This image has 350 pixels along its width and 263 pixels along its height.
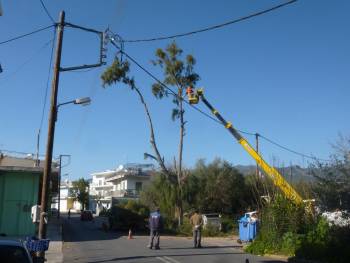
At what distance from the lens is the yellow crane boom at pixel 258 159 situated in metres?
24.8

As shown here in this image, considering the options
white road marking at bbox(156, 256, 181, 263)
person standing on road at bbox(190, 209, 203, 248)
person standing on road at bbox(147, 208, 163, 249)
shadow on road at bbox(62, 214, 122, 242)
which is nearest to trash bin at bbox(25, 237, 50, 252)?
white road marking at bbox(156, 256, 181, 263)

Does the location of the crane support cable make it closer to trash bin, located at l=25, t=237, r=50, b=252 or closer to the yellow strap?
the yellow strap

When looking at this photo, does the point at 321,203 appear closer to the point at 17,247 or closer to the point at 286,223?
the point at 286,223

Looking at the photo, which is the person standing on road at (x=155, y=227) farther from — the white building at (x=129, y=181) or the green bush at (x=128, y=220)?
the white building at (x=129, y=181)

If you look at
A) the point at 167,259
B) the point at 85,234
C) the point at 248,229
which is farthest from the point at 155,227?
the point at 85,234

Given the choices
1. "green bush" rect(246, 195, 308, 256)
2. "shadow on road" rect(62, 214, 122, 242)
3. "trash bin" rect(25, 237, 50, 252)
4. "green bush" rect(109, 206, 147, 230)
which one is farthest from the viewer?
"green bush" rect(109, 206, 147, 230)

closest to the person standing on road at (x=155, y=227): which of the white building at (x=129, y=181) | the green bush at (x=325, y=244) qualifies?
the green bush at (x=325, y=244)

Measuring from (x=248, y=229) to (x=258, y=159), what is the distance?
13.6ft

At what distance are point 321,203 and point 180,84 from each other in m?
29.4

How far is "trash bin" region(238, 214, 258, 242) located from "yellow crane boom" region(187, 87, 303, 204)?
2.25 metres

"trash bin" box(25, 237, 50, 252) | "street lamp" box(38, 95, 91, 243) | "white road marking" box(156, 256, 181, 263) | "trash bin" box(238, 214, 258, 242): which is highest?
"street lamp" box(38, 95, 91, 243)

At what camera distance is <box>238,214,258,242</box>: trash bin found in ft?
86.5

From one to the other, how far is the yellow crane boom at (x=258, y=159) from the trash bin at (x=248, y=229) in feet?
7.39

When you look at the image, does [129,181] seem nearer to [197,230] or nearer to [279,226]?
[197,230]
